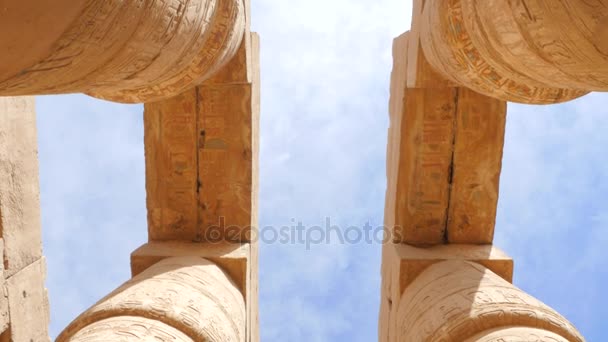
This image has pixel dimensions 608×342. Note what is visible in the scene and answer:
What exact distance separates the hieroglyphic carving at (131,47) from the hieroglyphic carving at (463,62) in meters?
1.31

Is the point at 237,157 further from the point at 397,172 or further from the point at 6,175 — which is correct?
the point at 6,175

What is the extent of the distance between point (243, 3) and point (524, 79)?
1958 millimetres

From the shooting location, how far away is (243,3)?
3516mm

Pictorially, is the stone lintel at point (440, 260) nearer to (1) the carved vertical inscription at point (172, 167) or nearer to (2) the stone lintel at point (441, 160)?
(2) the stone lintel at point (441, 160)

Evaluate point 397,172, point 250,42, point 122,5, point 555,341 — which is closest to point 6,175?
point 250,42

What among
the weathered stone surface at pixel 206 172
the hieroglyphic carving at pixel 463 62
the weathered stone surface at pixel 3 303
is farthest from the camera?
the weathered stone surface at pixel 206 172

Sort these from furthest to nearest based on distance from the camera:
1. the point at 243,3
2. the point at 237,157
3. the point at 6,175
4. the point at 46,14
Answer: the point at 237,157
the point at 6,175
the point at 243,3
the point at 46,14

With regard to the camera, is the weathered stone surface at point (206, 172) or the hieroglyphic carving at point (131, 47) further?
the weathered stone surface at point (206, 172)

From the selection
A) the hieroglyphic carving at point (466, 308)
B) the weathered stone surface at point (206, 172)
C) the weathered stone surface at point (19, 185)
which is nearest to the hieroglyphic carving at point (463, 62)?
the hieroglyphic carving at point (466, 308)

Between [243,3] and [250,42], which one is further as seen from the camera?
[250,42]

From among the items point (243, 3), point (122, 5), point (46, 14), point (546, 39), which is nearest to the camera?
point (46, 14)

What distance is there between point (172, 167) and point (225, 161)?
493 mm

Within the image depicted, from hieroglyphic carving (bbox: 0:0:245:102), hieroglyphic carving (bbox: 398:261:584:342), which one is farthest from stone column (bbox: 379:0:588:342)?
hieroglyphic carving (bbox: 0:0:245:102)

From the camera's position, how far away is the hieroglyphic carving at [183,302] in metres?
2.98
